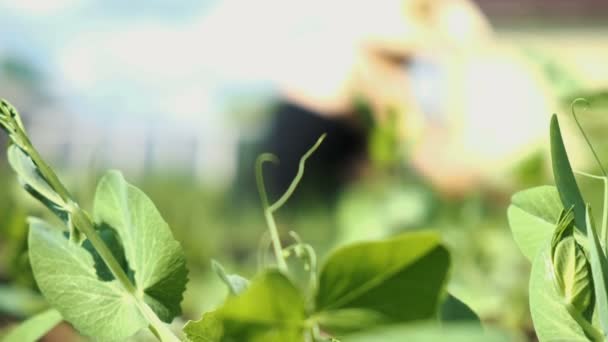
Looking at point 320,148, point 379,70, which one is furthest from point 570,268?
point 320,148

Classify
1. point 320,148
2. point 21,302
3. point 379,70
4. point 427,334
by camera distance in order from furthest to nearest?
1. point 320,148
2. point 379,70
3. point 21,302
4. point 427,334

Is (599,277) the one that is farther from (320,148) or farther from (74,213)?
(320,148)

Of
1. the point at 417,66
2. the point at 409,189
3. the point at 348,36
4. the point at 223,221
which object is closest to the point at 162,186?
the point at 223,221

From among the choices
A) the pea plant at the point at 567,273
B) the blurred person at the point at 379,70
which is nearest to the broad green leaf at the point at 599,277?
the pea plant at the point at 567,273

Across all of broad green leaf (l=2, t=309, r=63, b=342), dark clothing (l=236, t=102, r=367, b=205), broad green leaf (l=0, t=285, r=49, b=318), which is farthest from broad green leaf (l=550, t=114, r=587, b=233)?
dark clothing (l=236, t=102, r=367, b=205)

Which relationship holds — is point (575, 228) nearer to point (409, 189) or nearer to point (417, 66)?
point (409, 189)

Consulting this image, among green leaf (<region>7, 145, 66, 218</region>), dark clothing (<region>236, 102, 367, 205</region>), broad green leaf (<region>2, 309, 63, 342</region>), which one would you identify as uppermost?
green leaf (<region>7, 145, 66, 218</region>)

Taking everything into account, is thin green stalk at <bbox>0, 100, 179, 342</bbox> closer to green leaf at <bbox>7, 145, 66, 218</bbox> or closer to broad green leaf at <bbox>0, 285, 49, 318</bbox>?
green leaf at <bbox>7, 145, 66, 218</bbox>

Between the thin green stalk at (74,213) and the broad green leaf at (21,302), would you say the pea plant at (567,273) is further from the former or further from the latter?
the broad green leaf at (21,302)
